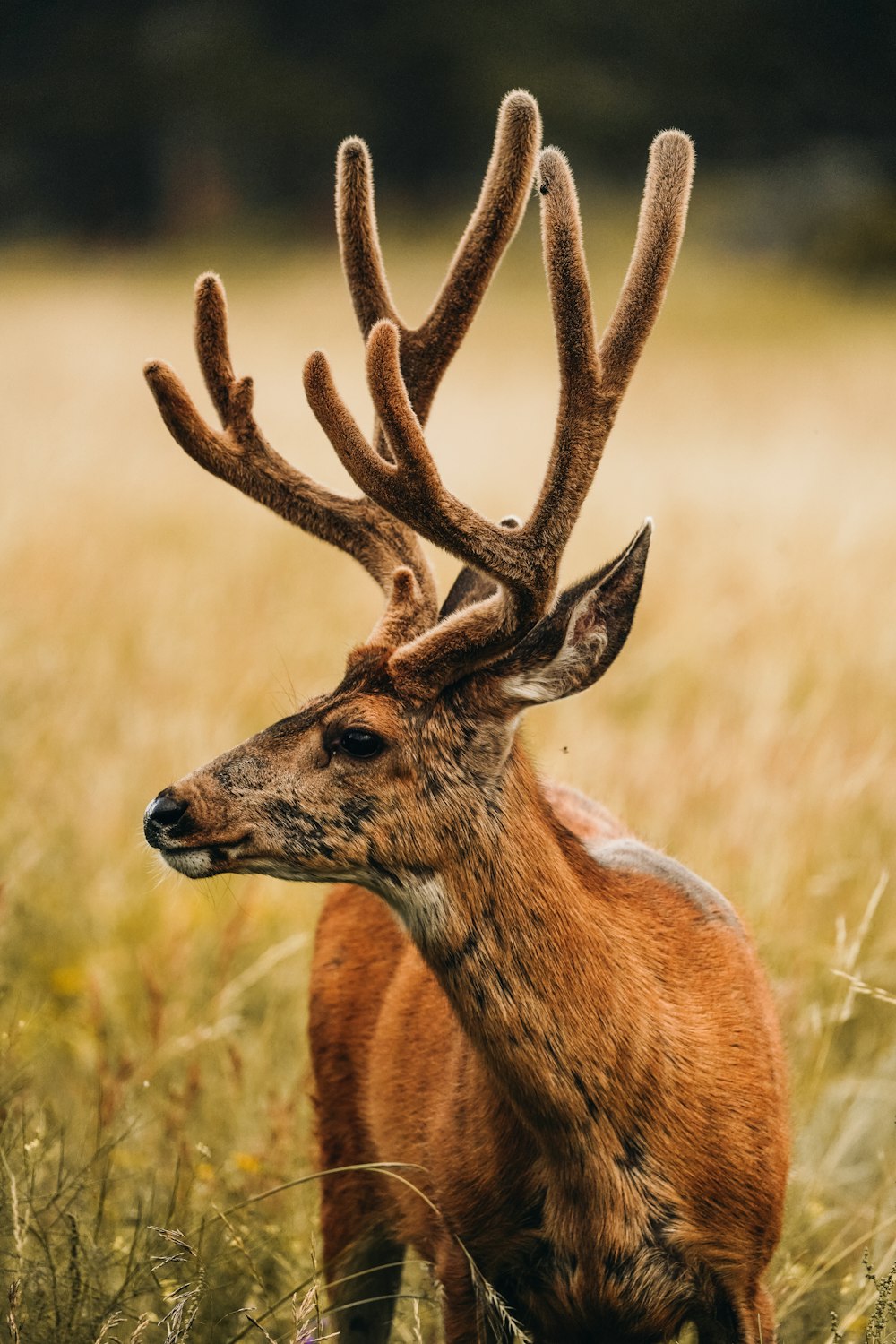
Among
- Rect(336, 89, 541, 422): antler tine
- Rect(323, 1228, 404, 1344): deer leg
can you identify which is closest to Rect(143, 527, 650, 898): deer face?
Rect(336, 89, 541, 422): antler tine

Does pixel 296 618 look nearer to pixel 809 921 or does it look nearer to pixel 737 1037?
pixel 809 921

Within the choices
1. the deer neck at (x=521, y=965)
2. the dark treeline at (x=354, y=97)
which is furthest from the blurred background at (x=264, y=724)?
the dark treeline at (x=354, y=97)

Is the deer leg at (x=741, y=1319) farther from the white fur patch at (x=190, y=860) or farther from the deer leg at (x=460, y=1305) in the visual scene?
the white fur patch at (x=190, y=860)

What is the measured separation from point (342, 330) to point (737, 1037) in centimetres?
2378

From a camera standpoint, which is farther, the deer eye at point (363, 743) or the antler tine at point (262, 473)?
the antler tine at point (262, 473)

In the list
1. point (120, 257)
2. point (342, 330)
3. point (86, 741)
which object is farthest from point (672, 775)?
point (120, 257)

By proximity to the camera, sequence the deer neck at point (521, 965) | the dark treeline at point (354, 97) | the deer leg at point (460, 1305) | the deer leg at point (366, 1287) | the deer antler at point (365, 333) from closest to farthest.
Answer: the deer neck at point (521, 965) → the deer leg at point (460, 1305) → the deer antler at point (365, 333) → the deer leg at point (366, 1287) → the dark treeline at point (354, 97)

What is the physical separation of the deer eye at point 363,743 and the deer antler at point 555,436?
0.37ft

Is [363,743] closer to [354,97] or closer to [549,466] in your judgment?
[549,466]

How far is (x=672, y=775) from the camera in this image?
15.9 feet

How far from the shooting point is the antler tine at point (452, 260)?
2.87 meters

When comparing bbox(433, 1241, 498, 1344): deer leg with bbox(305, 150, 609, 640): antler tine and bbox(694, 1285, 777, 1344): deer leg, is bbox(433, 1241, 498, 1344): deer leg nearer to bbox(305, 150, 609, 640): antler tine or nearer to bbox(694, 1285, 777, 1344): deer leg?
bbox(694, 1285, 777, 1344): deer leg

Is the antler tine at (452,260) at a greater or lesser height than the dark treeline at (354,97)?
lesser

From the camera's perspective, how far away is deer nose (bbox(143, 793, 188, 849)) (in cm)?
240
